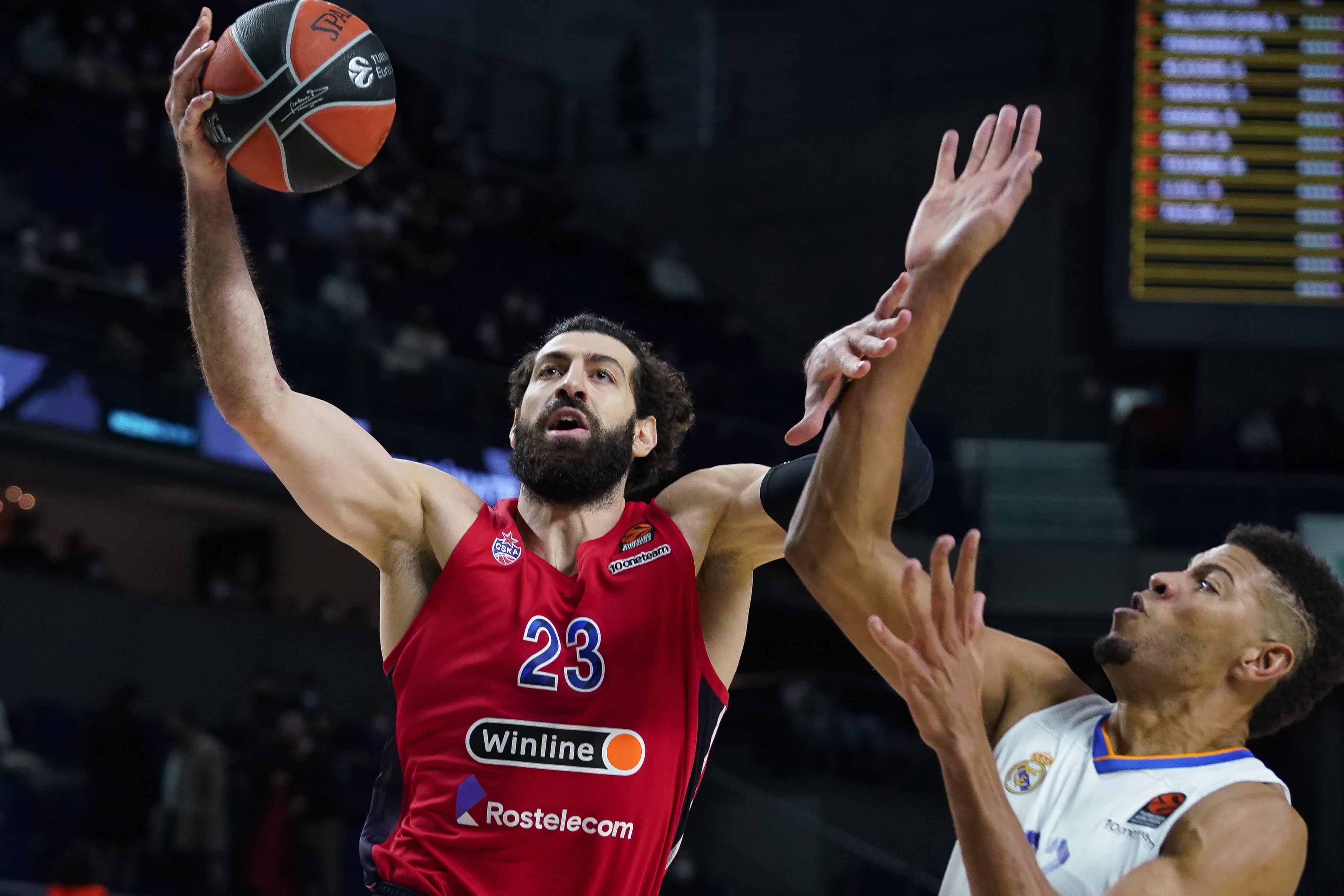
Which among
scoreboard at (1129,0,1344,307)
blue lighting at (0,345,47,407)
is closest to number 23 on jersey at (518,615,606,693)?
blue lighting at (0,345,47,407)

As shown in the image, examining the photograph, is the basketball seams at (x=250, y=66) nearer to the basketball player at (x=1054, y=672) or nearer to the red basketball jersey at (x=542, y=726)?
the red basketball jersey at (x=542, y=726)

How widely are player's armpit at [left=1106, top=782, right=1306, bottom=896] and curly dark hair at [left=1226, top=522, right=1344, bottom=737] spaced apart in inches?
11.8

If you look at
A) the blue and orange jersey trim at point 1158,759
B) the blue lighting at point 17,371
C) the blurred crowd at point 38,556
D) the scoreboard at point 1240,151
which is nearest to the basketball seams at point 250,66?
the blue and orange jersey trim at point 1158,759

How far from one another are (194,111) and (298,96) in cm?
26

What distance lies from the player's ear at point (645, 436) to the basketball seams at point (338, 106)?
102 cm

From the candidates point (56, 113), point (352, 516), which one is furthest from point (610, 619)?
point (56, 113)

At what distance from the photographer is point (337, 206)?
14.1 meters

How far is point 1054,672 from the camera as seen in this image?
317 cm

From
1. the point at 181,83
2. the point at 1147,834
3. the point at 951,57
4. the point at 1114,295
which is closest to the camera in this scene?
the point at 1147,834

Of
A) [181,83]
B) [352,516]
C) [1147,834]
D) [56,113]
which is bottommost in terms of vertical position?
[1147,834]

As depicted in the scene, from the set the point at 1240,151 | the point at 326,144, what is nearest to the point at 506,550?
the point at 326,144

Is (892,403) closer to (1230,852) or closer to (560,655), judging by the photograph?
(1230,852)

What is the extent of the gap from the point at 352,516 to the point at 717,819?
252 inches

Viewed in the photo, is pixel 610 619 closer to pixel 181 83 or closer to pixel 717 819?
pixel 181 83
